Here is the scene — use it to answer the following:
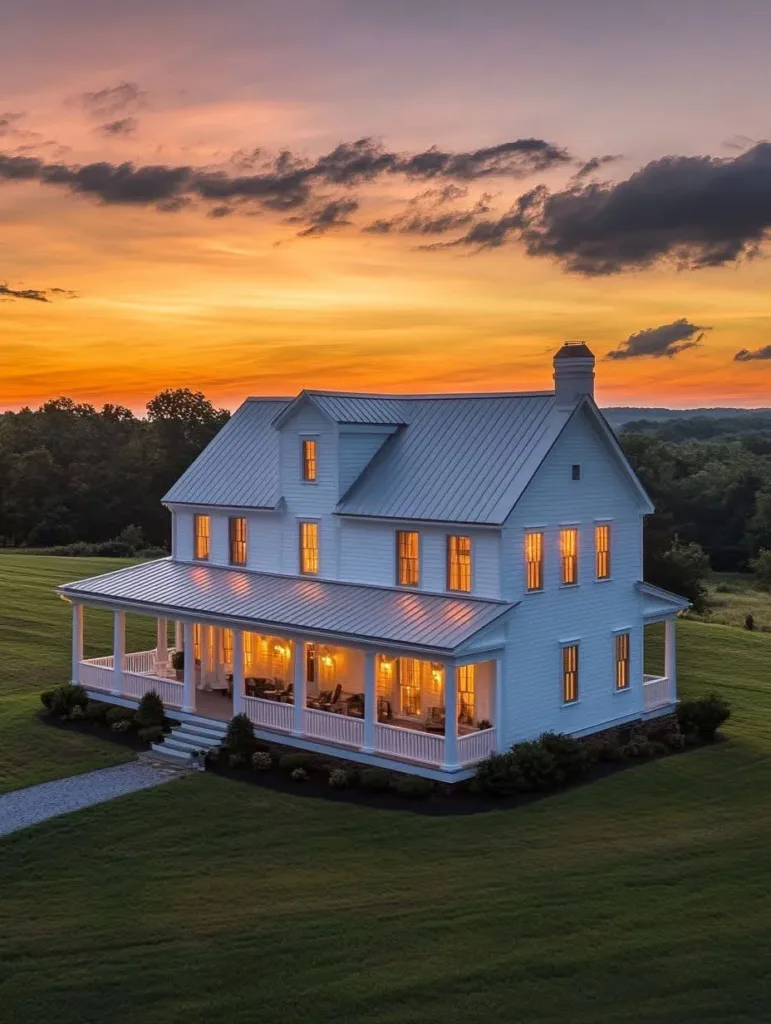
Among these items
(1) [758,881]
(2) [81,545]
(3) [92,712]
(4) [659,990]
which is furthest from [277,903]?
(2) [81,545]

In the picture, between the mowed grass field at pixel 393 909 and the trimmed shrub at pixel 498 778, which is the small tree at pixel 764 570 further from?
the trimmed shrub at pixel 498 778

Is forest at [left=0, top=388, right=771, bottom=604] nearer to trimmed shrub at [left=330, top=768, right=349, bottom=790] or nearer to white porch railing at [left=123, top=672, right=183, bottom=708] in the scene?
white porch railing at [left=123, top=672, right=183, bottom=708]

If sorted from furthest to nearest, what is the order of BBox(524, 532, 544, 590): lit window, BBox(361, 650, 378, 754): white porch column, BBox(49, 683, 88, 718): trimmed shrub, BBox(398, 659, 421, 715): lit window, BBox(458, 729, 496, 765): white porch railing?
1. BBox(49, 683, 88, 718): trimmed shrub
2. BBox(398, 659, 421, 715): lit window
3. BBox(524, 532, 544, 590): lit window
4. BBox(361, 650, 378, 754): white porch column
5. BBox(458, 729, 496, 765): white porch railing

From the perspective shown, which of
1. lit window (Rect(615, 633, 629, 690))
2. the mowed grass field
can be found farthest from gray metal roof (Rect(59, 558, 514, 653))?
lit window (Rect(615, 633, 629, 690))

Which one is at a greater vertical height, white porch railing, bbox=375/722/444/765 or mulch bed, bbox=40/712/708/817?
white porch railing, bbox=375/722/444/765

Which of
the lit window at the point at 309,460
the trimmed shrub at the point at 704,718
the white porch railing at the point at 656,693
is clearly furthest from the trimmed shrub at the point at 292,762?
the trimmed shrub at the point at 704,718

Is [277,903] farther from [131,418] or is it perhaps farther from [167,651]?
[131,418]
